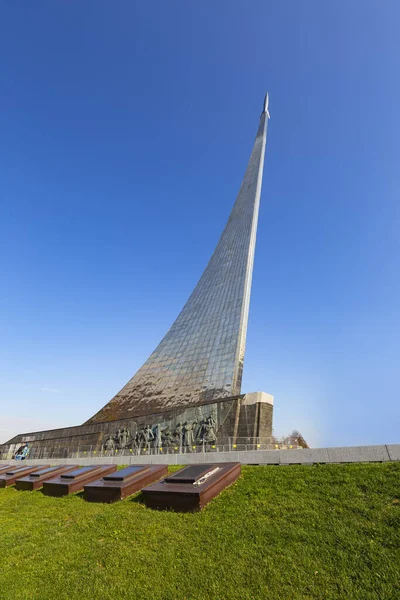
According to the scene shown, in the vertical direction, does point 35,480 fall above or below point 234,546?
below

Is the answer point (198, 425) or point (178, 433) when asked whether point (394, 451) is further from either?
point (178, 433)

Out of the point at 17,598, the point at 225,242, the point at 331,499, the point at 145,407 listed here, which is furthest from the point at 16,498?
the point at 225,242

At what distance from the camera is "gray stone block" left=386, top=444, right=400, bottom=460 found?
5378 millimetres

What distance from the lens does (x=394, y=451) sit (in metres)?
5.44

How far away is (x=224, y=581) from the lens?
2863 mm

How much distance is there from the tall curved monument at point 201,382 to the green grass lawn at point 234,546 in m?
6.36

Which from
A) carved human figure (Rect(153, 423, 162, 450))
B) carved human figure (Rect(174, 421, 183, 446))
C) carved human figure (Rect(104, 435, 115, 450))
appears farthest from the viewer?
carved human figure (Rect(104, 435, 115, 450))

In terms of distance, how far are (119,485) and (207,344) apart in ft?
35.1

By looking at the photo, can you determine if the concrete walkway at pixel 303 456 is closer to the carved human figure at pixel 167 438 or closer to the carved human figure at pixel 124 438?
the carved human figure at pixel 167 438

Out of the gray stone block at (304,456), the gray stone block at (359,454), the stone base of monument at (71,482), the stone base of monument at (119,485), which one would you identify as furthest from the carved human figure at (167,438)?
the gray stone block at (359,454)

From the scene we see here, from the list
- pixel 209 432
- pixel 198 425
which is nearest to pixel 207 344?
pixel 198 425

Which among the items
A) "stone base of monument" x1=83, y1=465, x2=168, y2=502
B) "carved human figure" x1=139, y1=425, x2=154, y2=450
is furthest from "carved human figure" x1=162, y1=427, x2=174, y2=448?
"stone base of monument" x1=83, y1=465, x2=168, y2=502

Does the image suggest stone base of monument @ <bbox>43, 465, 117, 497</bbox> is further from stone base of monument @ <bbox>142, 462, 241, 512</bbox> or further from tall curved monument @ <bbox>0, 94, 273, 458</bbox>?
tall curved monument @ <bbox>0, 94, 273, 458</bbox>

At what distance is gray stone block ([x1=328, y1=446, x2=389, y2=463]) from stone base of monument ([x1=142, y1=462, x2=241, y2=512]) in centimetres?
171
